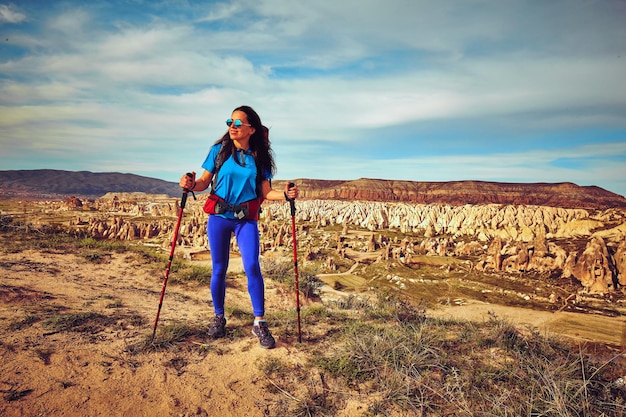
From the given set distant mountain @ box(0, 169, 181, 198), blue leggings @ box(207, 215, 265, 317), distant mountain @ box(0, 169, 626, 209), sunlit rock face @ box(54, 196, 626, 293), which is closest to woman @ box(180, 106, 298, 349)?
blue leggings @ box(207, 215, 265, 317)

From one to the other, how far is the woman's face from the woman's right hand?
0.79 meters

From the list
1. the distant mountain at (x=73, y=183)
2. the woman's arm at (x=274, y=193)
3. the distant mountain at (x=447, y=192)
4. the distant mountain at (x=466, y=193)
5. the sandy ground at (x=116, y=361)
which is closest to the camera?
the sandy ground at (x=116, y=361)

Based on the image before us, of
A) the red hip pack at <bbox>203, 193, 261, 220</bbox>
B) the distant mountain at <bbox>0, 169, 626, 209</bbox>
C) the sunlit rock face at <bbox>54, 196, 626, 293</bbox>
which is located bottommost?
the sunlit rock face at <bbox>54, 196, 626, 293</bbox>

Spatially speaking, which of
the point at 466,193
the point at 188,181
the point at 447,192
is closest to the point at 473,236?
the point at 188,181

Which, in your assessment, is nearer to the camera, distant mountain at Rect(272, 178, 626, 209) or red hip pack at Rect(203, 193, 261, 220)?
red hip pack at Rect(203, 193, 261, 220)

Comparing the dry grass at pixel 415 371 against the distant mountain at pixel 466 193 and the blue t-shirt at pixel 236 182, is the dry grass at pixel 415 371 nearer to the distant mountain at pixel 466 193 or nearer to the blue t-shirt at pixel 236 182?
the blue t-shirt at pixel 236 182

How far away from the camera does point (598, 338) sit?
9664mm

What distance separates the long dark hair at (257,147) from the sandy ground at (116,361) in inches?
89.6

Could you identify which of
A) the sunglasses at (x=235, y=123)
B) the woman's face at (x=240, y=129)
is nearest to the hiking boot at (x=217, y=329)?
the woman's face at (x=240, y=129)

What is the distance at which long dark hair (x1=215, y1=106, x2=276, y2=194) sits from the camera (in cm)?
430

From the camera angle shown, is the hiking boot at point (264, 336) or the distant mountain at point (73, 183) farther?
the distant mountain at point (73, 183)

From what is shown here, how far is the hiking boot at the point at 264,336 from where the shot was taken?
13.2ft

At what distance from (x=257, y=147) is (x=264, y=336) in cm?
264

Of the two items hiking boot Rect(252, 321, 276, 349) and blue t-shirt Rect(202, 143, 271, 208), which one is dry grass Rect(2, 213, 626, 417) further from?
blue t-shirt Rect(202, 143, 271, 208)
